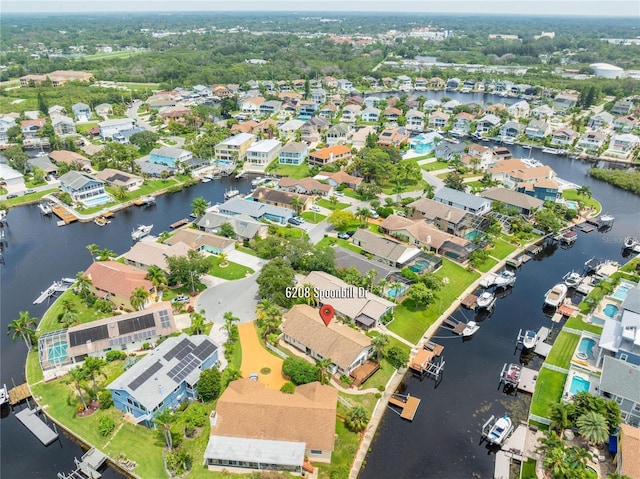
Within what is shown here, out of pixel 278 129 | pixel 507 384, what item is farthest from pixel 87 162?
pixel 507 384

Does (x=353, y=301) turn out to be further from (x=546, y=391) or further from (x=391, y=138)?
(x=391, y=138)

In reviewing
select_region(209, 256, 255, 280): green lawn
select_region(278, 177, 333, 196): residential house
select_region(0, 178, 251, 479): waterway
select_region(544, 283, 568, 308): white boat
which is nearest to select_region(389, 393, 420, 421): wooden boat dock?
select_region(0, 178, 251, 479): waterway

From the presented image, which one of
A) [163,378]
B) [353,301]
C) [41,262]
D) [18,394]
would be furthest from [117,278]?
[353,301]

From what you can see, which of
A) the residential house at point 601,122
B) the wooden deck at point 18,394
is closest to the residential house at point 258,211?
the wooden deck at point 18,394

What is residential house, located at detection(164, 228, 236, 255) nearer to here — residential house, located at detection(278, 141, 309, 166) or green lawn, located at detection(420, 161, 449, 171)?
residential house, located at detection(278, 141, 309, 166)

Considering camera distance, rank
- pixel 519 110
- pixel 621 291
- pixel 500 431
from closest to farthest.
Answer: pixel 500 431 → pixel 621 291 → pixel 519 110
